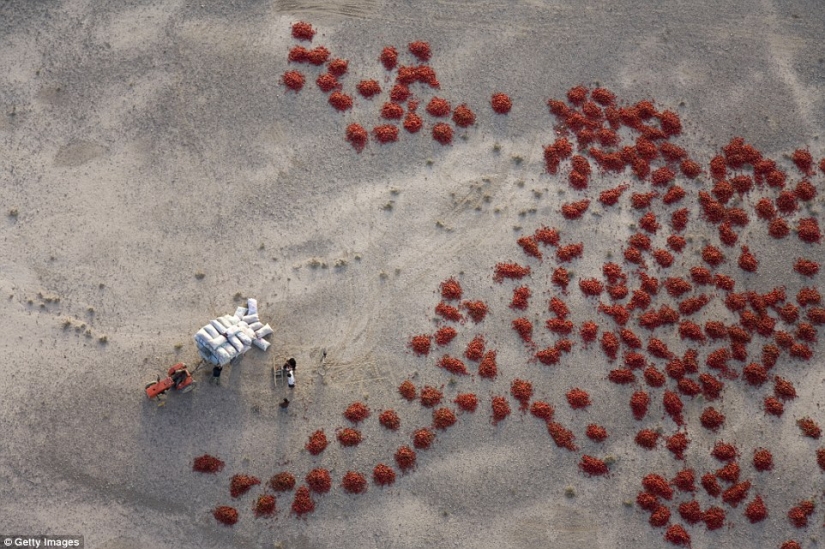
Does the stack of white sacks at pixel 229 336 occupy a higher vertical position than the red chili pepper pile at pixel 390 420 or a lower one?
higher

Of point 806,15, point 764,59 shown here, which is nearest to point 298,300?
point 764,59

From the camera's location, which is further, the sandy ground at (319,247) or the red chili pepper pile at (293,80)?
the red chili pepper pile at (293,80)

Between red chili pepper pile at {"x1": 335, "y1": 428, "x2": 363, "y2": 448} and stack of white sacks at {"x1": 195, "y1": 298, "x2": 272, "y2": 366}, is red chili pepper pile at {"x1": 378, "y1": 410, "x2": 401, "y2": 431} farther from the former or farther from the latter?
stack of white sacks at {"x1": 195, "y1": 298, "x2": 272, "y2": 366}

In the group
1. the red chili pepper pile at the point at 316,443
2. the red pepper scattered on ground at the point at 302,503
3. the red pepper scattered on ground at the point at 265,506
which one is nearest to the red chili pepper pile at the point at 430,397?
the red chili pepper pile at the point at 316,443

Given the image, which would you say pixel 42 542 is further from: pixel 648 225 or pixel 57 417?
pixel 648 225

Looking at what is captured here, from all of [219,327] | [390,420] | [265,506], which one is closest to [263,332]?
[219,327]

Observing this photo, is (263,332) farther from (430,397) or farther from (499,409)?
(499,409)

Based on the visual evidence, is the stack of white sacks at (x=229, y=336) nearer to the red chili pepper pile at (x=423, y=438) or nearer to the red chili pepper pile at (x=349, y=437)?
the red chili pepper pile at (x=349, y=437)
